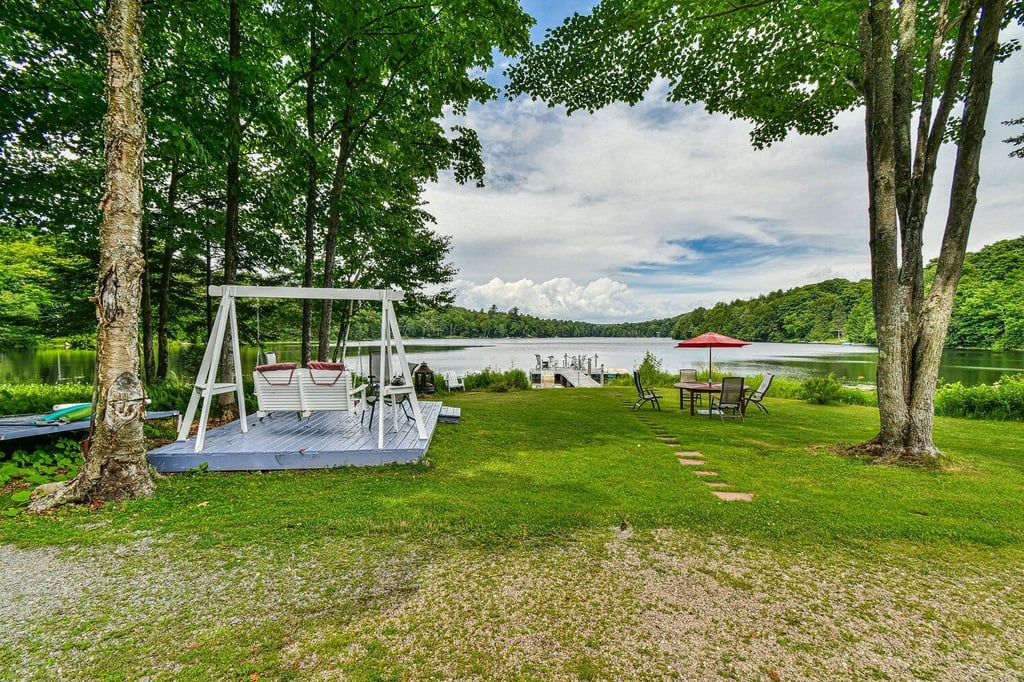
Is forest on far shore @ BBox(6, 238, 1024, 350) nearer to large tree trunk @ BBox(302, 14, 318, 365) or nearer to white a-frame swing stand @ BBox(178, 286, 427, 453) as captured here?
large tree trunk @ BBox(302, 14, 318, 365)

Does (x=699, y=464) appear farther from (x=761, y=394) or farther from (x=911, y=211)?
(x=761, y=394)

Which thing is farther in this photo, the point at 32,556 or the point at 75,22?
the point at 75,22

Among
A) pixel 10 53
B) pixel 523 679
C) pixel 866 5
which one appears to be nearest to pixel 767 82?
pixel 866 5

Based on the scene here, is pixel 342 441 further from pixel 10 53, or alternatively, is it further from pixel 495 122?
pixel 495 122

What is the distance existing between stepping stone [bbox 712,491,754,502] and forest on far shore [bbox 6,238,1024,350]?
9038 mm

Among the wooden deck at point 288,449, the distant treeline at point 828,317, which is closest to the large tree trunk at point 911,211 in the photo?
the wooden deck at point 288,449

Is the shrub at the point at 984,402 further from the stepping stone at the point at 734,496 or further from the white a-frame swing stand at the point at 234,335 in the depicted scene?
the white a-frame swing stand at the point at 234,335

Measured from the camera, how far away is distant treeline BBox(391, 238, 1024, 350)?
4628 centimetres

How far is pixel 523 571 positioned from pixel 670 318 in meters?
124

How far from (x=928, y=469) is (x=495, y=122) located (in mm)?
13370

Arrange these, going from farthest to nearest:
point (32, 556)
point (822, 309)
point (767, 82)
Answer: point (822, 309) < point (767, 82) < point (32, 556)

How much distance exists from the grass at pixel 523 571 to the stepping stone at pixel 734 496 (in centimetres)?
11

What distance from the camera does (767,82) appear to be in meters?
7.72

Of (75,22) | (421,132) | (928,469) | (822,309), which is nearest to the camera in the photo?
(928,469)
